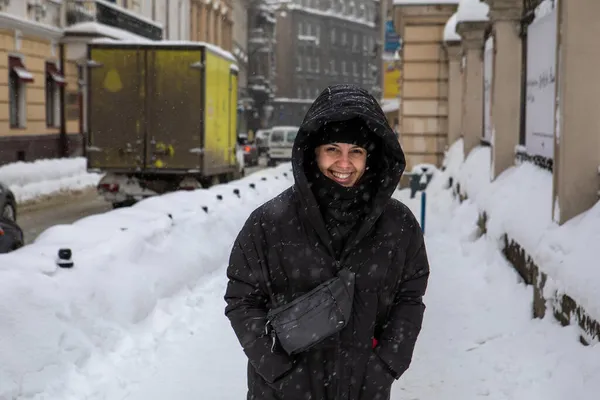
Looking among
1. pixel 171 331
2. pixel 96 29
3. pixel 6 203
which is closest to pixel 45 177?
pixel 96 29

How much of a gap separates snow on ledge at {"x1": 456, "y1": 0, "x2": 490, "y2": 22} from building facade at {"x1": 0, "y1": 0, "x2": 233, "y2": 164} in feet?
47.8

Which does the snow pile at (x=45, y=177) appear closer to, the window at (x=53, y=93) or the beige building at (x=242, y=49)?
the window at (x=53, y=93)

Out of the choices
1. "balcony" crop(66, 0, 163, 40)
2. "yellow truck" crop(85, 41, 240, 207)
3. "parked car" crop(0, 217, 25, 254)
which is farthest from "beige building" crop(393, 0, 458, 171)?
"parked car" crop(0, 217, 25, 254)

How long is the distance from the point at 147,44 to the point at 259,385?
15.7 m

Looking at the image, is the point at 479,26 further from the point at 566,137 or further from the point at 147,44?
the point at 566,137

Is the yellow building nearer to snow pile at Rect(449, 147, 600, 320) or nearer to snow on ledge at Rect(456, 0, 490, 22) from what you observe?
snow on ledge at Rect(456, 0, 490, 22)

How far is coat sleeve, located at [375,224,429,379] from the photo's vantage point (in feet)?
11.5

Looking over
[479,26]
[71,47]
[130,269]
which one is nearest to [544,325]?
[130,269]

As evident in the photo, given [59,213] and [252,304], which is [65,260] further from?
[59,213]

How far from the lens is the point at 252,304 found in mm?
3537

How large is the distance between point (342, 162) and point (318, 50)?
113m

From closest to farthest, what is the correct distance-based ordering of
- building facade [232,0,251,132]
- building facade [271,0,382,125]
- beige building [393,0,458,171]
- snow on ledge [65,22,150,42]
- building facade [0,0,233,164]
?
beige building [393,0,458,171]
building facade [0,0,233,164]
snow on ledge [65,22,150,42]
building facade [232,0,251,132]
building facade [271,0,382,125]

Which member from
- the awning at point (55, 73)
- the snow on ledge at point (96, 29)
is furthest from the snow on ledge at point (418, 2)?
the snow on ledge at point (96, 29)

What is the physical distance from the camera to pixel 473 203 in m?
14.4
